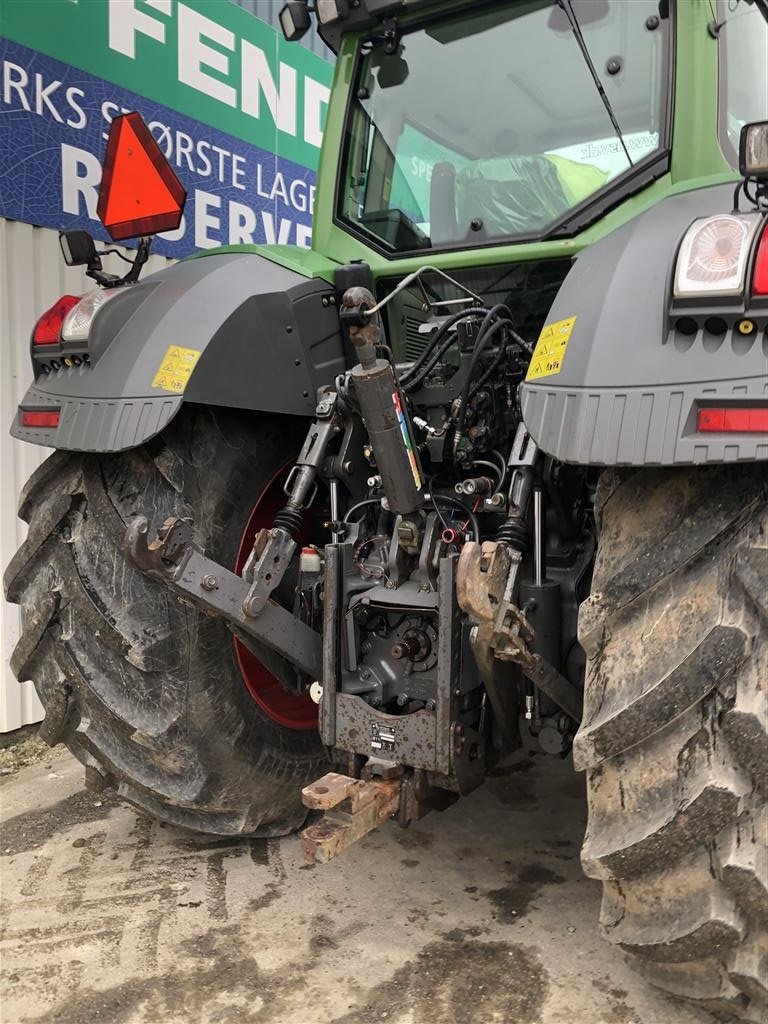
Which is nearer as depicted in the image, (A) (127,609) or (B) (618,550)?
(B) (618,550)

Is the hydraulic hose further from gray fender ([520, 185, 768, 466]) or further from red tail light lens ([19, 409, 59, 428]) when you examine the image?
red tail light lens ([19, 409, 59, 428])

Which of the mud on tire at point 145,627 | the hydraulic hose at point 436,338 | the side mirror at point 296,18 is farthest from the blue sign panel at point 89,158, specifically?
the hydraulic hose at point 436,338

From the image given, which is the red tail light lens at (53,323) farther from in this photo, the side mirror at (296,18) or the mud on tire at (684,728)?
the mud on tire at (684,728)

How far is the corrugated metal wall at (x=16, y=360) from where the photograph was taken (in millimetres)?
3564

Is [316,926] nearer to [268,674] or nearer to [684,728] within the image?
[268,674]

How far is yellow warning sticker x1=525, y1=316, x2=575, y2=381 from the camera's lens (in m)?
1.68

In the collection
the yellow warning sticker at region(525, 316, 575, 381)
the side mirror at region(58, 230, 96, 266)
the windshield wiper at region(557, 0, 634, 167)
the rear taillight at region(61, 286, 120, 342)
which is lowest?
the yellow warning sticker at region(525, 316, 575, 381)

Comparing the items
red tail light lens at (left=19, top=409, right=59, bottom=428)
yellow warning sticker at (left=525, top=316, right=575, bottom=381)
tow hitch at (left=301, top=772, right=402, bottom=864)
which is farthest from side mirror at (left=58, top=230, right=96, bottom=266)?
tow hitch at (left=301, top=772, right=402, bottom=864)

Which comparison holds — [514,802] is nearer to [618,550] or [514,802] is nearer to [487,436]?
[487,436]

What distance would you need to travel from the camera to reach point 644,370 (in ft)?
5.08

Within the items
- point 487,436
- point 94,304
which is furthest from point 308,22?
point 487,436

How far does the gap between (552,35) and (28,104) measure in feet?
7.08

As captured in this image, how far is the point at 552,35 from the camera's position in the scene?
7.89ft

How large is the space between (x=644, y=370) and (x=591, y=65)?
1.18 m
